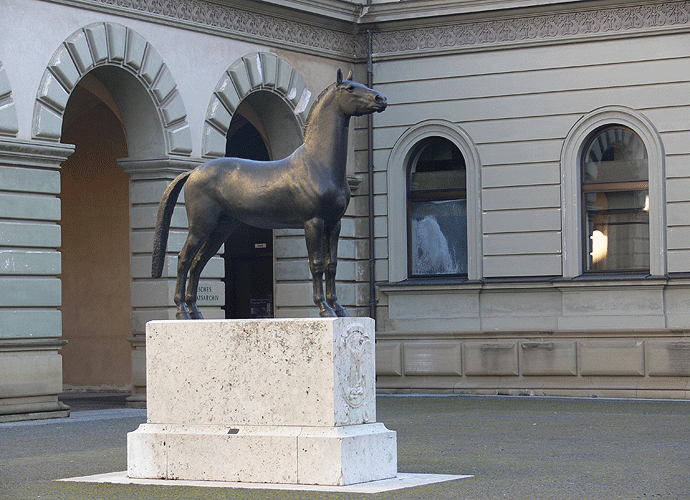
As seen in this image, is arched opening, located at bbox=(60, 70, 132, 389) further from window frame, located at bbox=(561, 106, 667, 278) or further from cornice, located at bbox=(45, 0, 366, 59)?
window frame, located at bbox=(561, 106, 667, 278)

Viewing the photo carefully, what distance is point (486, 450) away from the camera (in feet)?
44.1

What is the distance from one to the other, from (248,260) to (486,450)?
44.4ft

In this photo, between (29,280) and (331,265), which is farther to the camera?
(29,280)

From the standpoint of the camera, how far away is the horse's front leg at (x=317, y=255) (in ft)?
36.1

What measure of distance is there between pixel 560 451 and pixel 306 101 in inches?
431

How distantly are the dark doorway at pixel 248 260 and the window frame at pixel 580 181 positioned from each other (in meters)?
6.49

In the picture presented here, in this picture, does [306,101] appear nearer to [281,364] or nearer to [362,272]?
[362,272]

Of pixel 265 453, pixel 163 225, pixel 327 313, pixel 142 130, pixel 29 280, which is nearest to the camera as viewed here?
pixel 265 453

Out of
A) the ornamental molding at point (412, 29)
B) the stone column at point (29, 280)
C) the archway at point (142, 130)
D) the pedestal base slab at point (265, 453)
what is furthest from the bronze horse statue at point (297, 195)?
the ornamental molding at point (412, 29)

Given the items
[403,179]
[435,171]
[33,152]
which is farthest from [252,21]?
[33,152]

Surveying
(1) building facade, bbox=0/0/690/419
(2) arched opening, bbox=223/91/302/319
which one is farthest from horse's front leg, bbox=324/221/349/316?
(2) arched opening, bbox=223/91/302/319

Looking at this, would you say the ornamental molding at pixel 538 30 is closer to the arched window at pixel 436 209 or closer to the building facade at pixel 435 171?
the building facade at pixel 435 171

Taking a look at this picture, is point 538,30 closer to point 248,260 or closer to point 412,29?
point 412,29

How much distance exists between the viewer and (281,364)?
1066cm
